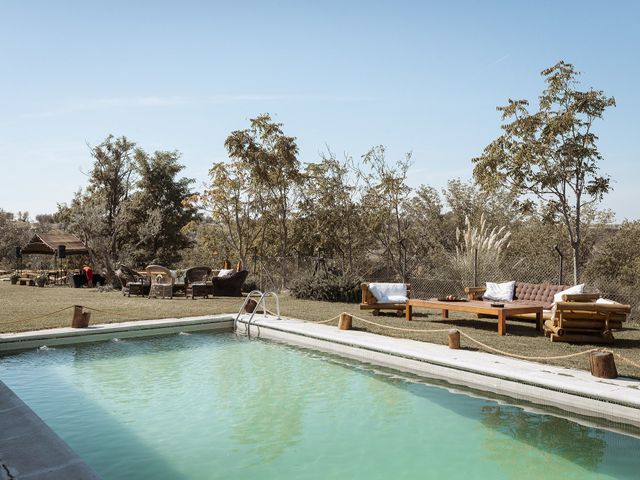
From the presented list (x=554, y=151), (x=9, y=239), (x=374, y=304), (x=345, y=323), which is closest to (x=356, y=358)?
(x=345, y=323)

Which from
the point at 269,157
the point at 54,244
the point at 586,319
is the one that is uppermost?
the point at 269,157

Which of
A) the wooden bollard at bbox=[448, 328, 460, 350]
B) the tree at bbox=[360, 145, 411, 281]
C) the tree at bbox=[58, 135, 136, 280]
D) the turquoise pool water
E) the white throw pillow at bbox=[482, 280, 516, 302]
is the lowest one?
the turquoise pool water

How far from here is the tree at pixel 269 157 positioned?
16.7 m

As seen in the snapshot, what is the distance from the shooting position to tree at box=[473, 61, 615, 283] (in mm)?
10898

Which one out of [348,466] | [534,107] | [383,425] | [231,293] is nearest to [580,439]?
[383,425]

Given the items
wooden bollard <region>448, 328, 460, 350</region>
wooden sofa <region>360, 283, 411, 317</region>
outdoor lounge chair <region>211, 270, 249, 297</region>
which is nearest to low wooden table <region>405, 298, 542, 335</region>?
wooden sofa <region>360, 283, 411, 317</region>

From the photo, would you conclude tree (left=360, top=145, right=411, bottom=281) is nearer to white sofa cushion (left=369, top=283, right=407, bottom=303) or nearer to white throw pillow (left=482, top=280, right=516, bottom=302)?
white sofa cushion (left=369, top=283, right=407, bottom=303)

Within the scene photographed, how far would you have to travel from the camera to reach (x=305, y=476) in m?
3.97

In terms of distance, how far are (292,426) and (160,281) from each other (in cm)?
1106

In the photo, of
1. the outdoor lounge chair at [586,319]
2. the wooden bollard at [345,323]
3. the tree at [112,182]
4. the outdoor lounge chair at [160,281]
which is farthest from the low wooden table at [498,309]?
the tree at [112,182]

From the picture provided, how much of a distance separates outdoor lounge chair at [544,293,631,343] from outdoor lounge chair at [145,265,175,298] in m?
10.1

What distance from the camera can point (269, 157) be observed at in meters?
16.6

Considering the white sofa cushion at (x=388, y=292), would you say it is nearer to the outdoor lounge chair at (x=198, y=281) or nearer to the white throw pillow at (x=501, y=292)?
the white throw pillow at (x=501, y=292)

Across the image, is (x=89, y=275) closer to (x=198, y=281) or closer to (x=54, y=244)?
(x=54, y=244)
